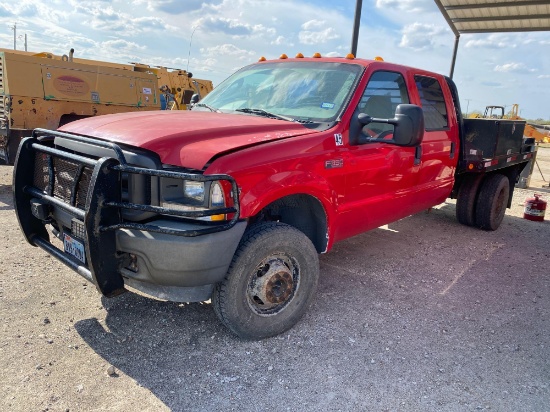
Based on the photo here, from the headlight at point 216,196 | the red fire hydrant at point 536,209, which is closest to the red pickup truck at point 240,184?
the headlight at point 216,196

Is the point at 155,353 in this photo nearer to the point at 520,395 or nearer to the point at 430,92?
the point at 520,395

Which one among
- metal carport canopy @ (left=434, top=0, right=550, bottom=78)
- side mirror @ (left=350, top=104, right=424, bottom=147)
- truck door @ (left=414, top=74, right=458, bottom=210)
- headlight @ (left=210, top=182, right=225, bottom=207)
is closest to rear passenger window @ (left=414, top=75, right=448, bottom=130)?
truck door @ (left=414, top=74, right=458, bottom=210)

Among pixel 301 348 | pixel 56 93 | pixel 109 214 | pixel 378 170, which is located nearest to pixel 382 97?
pixel 378 170

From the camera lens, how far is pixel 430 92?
4879mm

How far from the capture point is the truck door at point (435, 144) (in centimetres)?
467

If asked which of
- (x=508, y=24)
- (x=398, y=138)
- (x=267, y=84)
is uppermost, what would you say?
(x=508, y=24)

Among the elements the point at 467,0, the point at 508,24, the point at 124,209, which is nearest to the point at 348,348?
the point at 124,209

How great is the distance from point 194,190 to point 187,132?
0.45 meters

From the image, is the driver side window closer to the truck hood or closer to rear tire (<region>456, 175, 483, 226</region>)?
the truck hood

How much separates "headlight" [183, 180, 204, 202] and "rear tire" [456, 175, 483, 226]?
493 cm

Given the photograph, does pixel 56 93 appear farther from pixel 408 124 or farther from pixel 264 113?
pixel 408 124

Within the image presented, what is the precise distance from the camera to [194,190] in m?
2.72

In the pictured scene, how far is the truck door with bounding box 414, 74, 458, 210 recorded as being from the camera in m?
4.67

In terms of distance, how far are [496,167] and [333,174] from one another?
3604 mm
